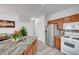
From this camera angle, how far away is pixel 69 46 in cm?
196

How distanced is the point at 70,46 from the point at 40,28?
68 centimetres

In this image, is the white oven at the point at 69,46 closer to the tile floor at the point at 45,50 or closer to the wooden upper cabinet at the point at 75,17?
the tile floor at the point at 45,50

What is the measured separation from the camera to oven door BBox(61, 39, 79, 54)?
1.83 m

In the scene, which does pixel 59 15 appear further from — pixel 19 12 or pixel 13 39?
pixel 13 39

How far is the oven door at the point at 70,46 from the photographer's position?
6.01ft

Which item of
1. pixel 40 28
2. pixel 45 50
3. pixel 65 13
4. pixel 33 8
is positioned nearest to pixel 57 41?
pixel 45 50

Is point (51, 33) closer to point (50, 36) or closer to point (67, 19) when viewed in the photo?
point (50, 36)

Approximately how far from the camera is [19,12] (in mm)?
1838

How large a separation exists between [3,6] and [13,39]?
0.63m

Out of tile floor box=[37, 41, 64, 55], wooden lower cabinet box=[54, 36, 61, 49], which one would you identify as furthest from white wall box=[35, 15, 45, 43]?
wooden lower cabinet box=[54, 36, 61, 49]

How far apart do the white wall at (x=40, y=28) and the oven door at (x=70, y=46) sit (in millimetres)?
417

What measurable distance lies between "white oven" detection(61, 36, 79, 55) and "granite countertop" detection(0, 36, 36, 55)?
58cm

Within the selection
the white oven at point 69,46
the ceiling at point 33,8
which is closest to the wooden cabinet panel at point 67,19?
the ceiling at point 33,8
